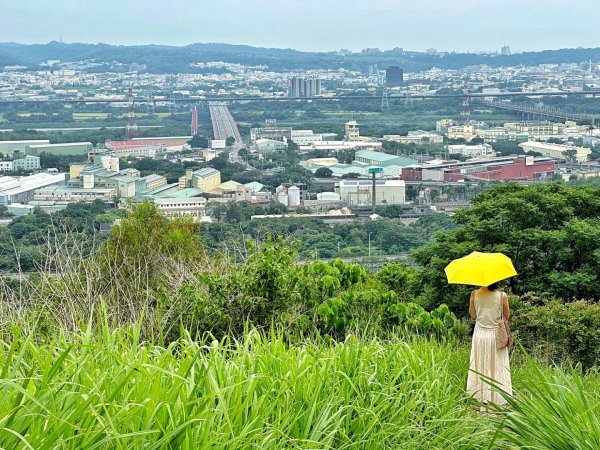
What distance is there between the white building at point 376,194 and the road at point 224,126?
39.0 ft

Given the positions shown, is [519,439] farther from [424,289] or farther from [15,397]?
[424,289]

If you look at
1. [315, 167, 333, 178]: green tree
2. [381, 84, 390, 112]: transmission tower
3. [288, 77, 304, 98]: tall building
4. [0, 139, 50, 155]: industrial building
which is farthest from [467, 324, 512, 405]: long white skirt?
[288, 77, 304, 98]: tall building

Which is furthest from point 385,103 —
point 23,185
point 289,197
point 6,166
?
point 289,197

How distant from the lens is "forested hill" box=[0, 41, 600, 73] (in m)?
95.1

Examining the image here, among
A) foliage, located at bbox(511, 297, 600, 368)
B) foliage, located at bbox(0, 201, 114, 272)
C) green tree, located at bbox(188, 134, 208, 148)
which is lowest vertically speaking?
green tree, located at bbox(188, 134, 208, 148)

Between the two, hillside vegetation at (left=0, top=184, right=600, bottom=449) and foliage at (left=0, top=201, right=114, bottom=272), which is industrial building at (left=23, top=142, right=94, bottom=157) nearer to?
foliage at (left=0, top=201, right=114, bottom=272)

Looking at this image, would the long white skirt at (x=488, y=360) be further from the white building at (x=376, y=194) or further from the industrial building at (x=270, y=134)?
the industrial building at (x=270, y=134)

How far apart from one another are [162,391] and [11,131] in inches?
2086

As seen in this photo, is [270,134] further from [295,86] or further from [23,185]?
[295,86]

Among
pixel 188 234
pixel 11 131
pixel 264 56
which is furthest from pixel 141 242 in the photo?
pixel 264 56

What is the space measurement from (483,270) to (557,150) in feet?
127

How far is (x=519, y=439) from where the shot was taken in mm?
3453

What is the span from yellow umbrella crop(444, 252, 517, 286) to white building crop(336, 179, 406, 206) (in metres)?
24.2

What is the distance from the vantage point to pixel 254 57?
104062 millimetres
